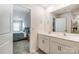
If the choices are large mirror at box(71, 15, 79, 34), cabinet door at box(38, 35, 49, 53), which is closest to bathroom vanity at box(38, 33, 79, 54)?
cabinet door at box(38, 35, 49, 53)

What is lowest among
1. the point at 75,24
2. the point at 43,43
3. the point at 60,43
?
the point at 43,43

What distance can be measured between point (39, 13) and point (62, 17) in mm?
954

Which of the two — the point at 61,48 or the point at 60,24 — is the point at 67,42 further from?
the point at 60,24

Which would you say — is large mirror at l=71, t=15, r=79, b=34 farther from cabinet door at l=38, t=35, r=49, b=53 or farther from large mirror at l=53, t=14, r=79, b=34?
cabinet door at l=38, t=35, r=49, b=53

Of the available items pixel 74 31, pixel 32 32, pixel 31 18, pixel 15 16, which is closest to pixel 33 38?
pixel 32 32

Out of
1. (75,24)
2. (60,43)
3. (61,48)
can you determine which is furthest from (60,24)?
(61,48)

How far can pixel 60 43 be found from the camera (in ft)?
5.52

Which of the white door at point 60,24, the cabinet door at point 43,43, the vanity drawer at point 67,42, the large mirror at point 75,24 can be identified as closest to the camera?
the vanity drawer at point 67,42

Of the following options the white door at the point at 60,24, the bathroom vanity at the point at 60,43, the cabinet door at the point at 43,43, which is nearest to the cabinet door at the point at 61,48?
the bathroom vanity at the point at 60,43

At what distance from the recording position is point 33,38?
2486 mm

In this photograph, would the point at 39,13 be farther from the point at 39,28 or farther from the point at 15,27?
the point at 15,27

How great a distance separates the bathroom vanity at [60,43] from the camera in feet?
4.47

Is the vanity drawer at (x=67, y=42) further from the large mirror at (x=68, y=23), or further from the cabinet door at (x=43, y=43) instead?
the cabinet door at (x=43, y=43)
